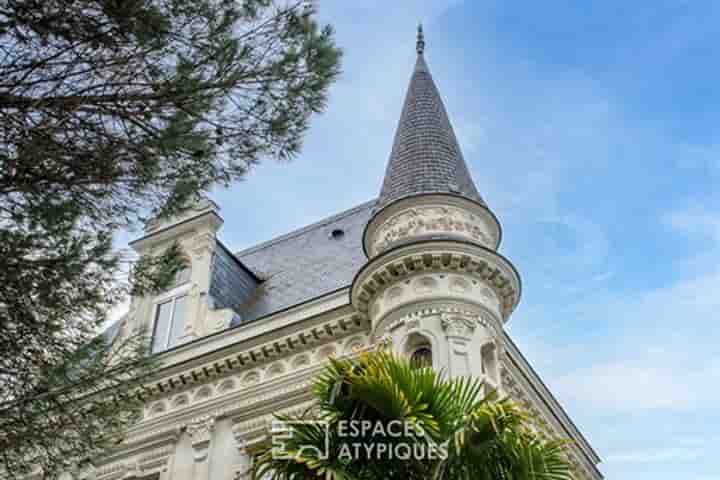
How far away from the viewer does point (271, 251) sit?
2152 centimetres

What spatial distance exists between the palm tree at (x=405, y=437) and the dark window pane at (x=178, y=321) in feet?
30.0

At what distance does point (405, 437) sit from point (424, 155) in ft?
29.3

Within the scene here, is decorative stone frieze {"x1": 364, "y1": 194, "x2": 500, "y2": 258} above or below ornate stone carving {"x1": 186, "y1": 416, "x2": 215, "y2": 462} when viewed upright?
above

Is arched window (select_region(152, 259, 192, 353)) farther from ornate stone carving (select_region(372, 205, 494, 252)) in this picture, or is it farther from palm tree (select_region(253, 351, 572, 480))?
palm tree (select_region(253, 351, 572, 480))

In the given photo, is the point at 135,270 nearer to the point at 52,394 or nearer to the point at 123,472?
the point at 52,394

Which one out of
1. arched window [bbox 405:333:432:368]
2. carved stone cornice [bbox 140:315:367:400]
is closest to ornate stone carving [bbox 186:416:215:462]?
carved stone cornice [bbox 140:315:367:400]

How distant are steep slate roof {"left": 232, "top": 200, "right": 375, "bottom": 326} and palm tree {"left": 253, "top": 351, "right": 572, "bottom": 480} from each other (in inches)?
309

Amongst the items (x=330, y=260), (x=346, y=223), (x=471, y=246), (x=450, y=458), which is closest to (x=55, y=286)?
(x=450, y=458)

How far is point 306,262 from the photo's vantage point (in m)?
19.6

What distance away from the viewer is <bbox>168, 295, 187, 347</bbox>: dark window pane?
18031mm

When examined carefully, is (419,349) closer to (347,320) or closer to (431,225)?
(347,320)

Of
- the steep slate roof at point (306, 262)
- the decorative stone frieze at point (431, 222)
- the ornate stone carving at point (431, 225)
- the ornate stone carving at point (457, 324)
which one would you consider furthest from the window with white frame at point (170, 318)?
the ornate stone carving at point (457, 324)

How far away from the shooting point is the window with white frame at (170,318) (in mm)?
18109

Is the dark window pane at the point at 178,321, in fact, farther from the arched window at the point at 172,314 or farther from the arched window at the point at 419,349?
the arched window at the point at 419,349
